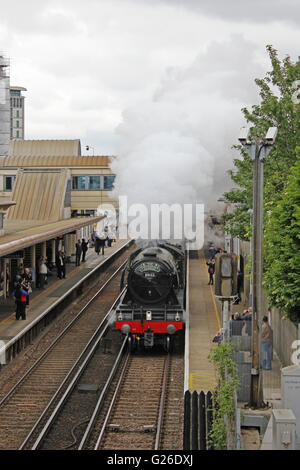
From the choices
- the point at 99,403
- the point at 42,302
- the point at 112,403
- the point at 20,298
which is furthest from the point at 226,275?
the point at 42,302

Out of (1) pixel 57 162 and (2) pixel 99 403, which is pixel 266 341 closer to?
(2) pixel 99 403

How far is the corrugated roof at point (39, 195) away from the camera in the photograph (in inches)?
1333

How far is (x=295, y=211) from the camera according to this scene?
12047 millimetres

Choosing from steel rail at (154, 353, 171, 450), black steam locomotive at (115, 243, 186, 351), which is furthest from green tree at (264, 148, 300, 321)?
black steam locomotive at (115, 243, 186, 351)

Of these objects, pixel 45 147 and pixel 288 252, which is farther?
pixel 45 147

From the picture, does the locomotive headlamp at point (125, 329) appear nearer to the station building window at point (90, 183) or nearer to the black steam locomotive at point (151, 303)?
the black steam locomotive at point (151, 303)

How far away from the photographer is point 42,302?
2097 cm

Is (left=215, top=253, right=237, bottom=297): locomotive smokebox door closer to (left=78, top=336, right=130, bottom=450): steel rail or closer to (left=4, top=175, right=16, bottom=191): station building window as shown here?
(left=78, top=336, right=130, bottom=450): steel rail

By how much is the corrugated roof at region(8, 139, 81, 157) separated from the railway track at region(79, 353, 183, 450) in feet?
113

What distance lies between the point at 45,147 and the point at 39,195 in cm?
1506
